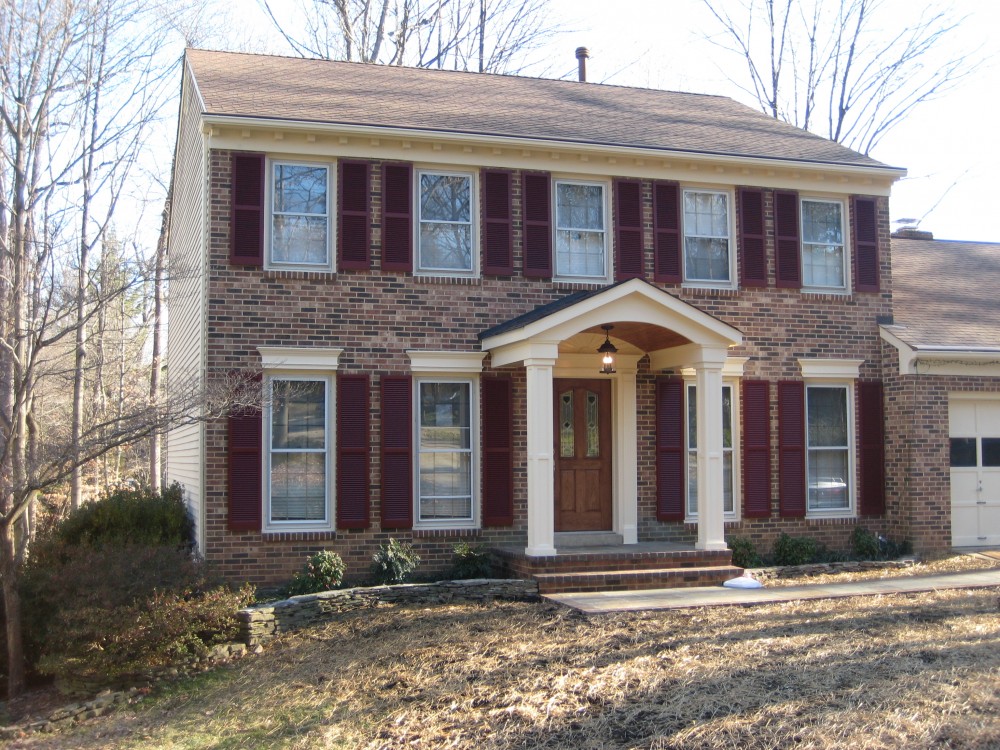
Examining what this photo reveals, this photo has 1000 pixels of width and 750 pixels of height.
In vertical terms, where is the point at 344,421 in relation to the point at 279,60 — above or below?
below

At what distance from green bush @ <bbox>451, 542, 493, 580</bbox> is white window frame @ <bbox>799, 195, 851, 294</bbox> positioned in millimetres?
6020

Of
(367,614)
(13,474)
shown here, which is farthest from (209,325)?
(367,614)

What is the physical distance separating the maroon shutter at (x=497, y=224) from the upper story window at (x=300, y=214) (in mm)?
2022

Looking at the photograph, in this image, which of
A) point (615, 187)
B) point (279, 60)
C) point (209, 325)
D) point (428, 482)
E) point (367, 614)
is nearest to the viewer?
point (367, 614)

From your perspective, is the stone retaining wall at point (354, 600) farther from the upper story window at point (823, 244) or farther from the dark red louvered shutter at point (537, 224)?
the upper story window at point (823, 244)

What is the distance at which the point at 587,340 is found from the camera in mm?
13430

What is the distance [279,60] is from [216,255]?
509 centimetres

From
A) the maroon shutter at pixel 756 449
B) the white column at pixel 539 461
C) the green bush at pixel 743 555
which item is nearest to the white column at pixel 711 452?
the green bush at pixel 743 555

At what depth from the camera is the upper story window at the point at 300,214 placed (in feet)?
40.7

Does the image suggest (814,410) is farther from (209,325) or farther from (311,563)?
(209,325)

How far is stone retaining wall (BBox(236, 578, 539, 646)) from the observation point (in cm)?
1052

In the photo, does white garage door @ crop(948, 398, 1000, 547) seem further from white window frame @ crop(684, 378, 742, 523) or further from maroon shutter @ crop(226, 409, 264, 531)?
maroon shutter @ crop(226, 409, 264, 531)

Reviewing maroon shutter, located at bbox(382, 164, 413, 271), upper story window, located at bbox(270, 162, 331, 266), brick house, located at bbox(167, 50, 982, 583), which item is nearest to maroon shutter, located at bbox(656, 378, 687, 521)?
brick house, located at bbox(167, 50, 982, 583)

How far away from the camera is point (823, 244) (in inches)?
569
